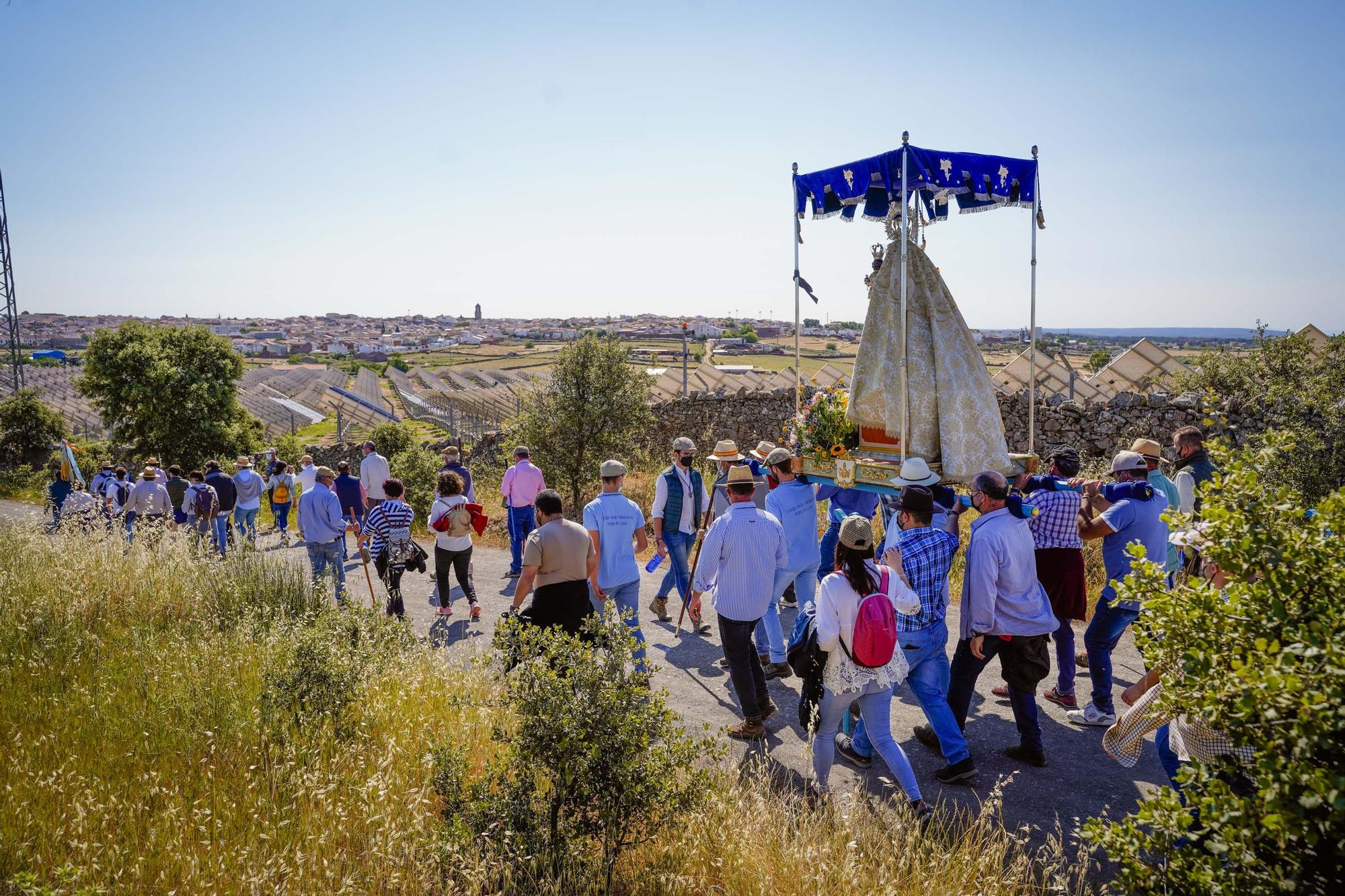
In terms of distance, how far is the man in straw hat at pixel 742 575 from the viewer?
5438 millimetres

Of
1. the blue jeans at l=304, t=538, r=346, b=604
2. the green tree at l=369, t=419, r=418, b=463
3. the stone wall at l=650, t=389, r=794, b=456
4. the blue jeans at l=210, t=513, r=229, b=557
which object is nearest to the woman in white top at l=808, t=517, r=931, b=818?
the blue jeans at l=304, t=538, r=346, b=604

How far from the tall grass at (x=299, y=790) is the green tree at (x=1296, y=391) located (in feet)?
10.1

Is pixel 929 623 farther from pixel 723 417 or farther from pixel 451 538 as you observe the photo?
pixel 723 417

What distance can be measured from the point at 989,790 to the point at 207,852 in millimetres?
4347

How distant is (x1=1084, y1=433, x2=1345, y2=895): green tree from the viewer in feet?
6.32

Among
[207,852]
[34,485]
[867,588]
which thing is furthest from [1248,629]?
[34,485]

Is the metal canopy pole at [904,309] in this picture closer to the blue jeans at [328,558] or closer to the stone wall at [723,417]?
the blue jeans at [328,558]

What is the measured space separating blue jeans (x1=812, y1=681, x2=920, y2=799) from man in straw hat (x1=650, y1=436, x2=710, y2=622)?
3490 mm

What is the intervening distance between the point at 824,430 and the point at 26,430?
30.7m

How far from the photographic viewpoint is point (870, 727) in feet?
14.6

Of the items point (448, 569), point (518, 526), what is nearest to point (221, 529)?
point (518, 526)

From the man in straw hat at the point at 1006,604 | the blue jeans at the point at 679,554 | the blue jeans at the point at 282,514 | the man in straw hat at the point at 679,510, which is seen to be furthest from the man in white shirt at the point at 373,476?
the man in straw hat at the point at 1006,604

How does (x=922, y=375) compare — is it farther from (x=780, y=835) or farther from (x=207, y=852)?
(x=207, y=852)

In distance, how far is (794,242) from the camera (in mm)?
8750
